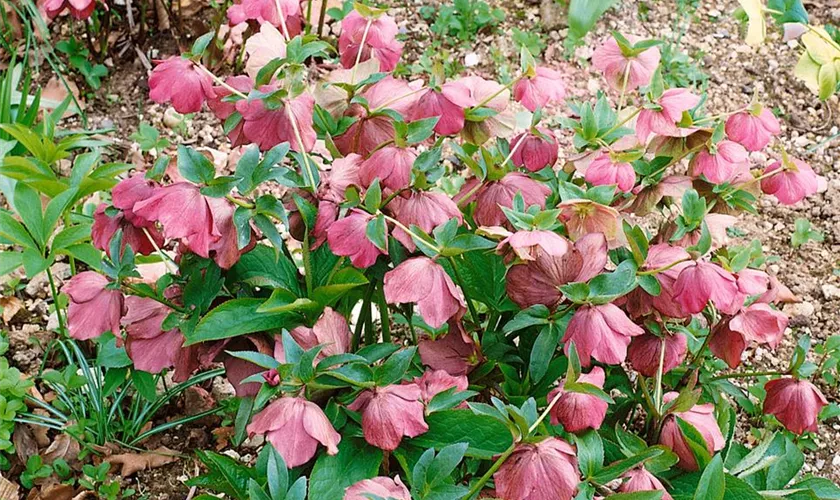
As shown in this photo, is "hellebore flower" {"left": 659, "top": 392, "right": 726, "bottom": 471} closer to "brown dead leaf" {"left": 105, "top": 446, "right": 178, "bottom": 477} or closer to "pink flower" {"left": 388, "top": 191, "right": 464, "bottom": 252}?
"pink flower" {"left": 388, "top": 191, "right": 464, "bottom": 252}

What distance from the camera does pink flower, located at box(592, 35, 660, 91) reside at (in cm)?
126

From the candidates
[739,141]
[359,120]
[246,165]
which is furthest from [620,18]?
[246,165]

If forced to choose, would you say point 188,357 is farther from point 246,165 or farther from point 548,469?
point 548,469

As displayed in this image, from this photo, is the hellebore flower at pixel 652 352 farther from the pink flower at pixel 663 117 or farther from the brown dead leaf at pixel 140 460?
the brown dead leaf at pixel 140 460

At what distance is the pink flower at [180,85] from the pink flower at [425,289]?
0.33 metres

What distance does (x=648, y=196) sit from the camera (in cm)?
123

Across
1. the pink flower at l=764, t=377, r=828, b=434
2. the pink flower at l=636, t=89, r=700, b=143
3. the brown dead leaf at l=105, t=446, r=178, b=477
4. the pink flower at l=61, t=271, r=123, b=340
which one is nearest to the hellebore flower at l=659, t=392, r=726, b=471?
the pink flower at l=764, t=377, r=828, b=434

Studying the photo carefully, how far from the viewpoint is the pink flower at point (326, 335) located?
1036 millimetres

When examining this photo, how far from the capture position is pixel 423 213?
1.04m

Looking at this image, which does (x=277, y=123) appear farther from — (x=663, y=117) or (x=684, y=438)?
(x=684, y=438)

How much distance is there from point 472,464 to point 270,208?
0.36 metres

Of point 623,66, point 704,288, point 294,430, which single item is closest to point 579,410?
point 704,288

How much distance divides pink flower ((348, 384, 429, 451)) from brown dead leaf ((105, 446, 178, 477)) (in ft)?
2.03

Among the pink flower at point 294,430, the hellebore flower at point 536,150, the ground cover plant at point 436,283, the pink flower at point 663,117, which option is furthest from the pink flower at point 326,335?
the pink flower at point 663,117
